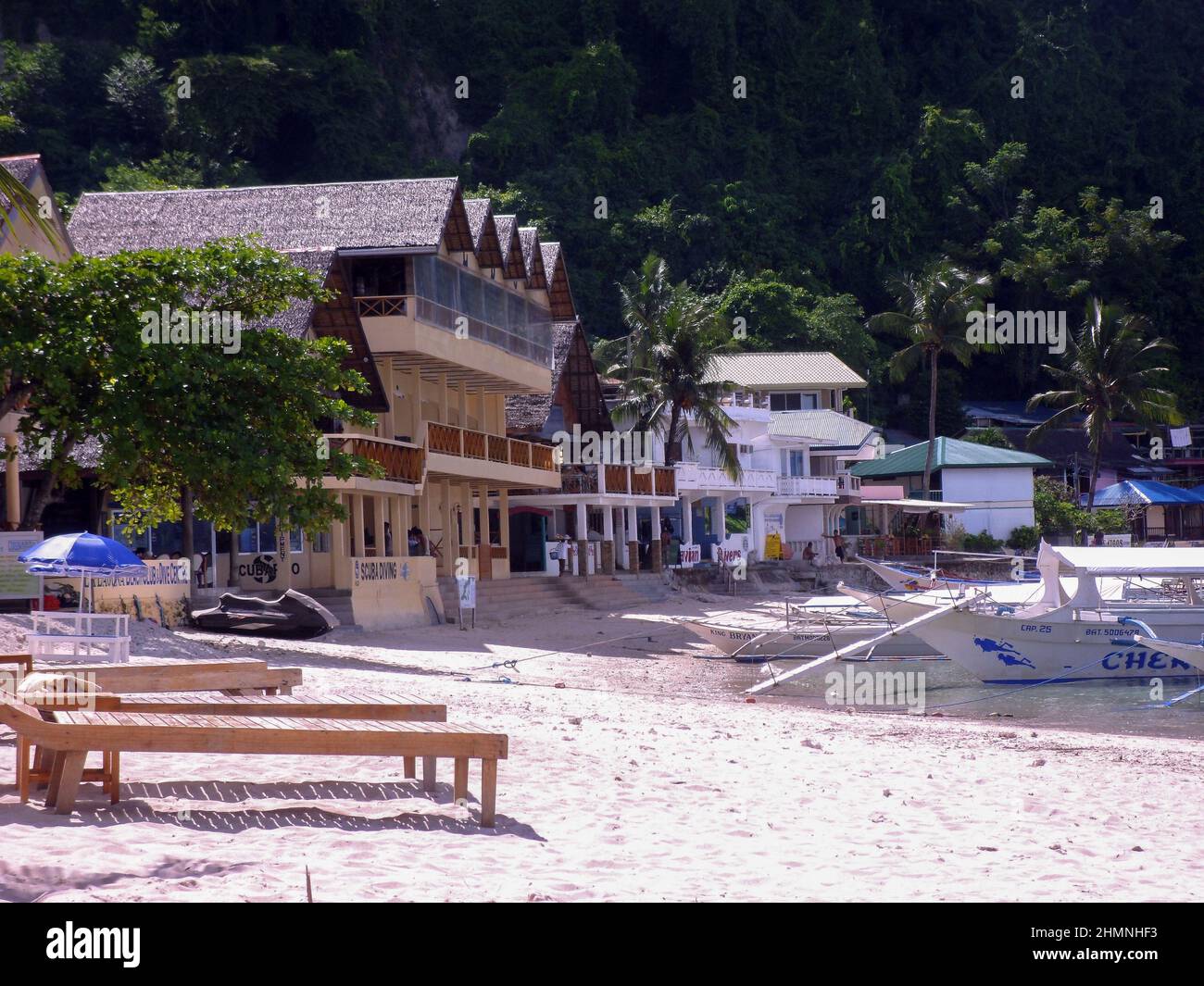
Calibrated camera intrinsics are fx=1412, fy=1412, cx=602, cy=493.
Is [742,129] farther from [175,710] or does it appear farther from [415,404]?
[175,710]

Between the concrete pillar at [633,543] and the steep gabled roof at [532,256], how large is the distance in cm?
952

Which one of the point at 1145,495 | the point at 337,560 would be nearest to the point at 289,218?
the point at 337,560

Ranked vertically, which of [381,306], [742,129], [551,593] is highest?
[742,129]

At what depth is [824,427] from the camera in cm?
6588

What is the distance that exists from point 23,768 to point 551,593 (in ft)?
96.5

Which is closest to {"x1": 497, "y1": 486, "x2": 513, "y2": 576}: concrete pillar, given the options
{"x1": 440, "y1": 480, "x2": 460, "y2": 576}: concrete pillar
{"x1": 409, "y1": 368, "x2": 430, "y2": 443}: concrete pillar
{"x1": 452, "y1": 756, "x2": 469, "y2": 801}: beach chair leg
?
{"x1": 440, "y1": 480, "x2": 460, "y2": 576}: concrete pillar

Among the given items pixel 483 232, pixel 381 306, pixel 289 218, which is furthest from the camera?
pixel 483 232

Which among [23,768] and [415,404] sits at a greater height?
[415,404]

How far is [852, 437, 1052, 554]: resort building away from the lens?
64.8 m

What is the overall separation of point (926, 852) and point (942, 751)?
18.4ft

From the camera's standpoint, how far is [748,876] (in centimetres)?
698

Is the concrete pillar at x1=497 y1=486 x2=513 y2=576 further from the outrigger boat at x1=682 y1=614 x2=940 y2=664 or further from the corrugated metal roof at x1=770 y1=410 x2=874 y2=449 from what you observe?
the corrugated metal roof at x1=770 y1=410 x2=874 y2=449

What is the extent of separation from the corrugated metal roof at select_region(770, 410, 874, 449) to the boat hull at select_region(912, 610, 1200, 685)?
39073 mm
